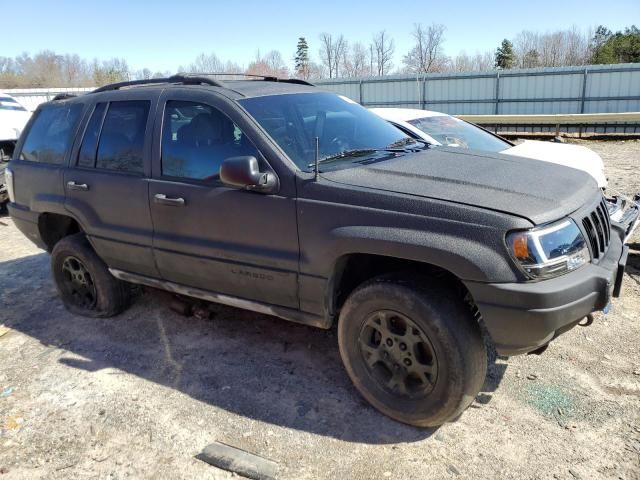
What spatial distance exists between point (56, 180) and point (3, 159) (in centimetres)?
629

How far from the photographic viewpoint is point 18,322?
4.72m

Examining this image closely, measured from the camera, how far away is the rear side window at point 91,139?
13.7 ft

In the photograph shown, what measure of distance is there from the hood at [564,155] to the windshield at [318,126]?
8.83 ft

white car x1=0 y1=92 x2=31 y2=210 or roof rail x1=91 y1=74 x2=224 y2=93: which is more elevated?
roof rail x1=91 y1=74 x2=224 y2=93

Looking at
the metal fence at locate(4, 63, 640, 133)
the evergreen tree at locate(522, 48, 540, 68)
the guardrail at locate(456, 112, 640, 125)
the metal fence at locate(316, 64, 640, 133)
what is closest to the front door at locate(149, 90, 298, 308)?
the guardrail at locate(456, 112, 640, 125)

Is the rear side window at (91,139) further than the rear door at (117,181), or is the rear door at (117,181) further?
the rear side window at (91,139)

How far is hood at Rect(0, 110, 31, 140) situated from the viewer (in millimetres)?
9617

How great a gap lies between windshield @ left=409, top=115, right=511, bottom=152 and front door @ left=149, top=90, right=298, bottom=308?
3.82 metres

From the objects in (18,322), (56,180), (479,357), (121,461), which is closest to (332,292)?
(479,357)

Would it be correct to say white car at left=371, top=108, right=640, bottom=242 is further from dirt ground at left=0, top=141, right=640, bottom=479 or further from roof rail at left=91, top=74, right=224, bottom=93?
roof rail at left=91, top=74, right=224, bottom=93

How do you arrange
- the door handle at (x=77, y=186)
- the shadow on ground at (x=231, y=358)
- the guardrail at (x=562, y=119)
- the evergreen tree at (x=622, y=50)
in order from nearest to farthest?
the shadow on ground at (x=231, y=358) < the door handle at (x=77, y=186) < the guardrail at (x=562, y=119) < the evergreen tree at (x=622, y=50)

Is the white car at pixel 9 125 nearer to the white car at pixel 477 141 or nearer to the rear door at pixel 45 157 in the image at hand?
the rear door at pixel 45 157

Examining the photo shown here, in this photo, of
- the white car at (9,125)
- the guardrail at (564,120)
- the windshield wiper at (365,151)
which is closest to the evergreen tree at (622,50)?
the guardrail at (564,120)

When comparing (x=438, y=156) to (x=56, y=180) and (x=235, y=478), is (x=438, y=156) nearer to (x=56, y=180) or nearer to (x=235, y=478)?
(x=235, y=478)
